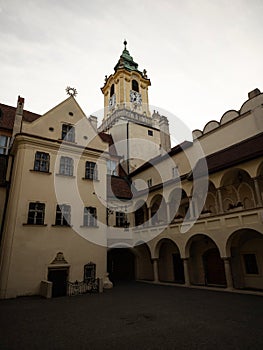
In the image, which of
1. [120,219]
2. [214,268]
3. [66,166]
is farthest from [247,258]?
[66,166]

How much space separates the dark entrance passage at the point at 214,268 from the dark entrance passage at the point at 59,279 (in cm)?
1121

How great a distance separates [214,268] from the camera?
18844 millimetres

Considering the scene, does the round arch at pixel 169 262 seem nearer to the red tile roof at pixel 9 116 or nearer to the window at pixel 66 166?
the window at pixel 66 166

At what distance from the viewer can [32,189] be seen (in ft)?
56.7

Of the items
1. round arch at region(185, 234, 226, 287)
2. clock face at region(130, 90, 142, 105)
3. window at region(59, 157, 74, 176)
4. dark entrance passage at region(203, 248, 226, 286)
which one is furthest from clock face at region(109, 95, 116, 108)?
dark entrance passage at region(203, 248, 226, 286)

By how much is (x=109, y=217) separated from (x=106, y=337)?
1495cm

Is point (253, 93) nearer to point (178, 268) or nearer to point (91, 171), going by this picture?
point (91, 171)

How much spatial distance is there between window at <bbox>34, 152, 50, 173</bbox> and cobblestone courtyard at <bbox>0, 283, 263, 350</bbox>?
29.8ft

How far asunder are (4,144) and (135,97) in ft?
82.1

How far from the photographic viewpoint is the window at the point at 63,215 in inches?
700

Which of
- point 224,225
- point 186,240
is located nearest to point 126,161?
point 186,240

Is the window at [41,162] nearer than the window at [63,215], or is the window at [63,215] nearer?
the window at [63,215]

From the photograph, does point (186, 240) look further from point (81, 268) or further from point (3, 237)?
point (3, 237)

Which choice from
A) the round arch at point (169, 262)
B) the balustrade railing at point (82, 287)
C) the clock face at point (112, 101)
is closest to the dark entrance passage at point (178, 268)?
the round arch at point (169, 262)
